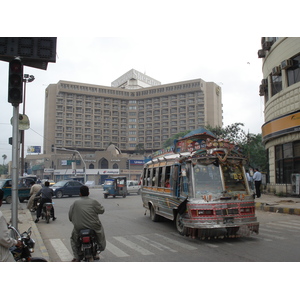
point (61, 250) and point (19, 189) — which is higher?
point (19, 189)

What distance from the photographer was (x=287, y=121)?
19.1 meters

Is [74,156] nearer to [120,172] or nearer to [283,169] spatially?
[120,172]

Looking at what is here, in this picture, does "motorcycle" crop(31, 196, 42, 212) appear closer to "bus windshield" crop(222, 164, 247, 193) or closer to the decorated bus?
the decorated bus


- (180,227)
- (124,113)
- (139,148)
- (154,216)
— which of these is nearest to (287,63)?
(154,216)

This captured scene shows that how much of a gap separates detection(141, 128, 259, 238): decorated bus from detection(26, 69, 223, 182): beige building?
8957cm

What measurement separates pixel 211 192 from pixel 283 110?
1406 centimetres

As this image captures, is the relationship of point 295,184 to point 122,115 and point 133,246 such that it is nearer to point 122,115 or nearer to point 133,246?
point 133,246

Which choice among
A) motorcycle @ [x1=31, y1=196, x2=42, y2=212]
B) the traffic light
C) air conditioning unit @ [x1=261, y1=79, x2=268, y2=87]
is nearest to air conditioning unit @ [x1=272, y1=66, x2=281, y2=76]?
air conditioning unit @ [x1=261, y1=79, x2=268, y2=87]

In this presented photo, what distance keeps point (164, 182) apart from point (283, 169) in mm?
12705

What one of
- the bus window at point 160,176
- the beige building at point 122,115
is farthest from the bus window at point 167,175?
the beige building at point 122,115

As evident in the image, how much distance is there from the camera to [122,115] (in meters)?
114

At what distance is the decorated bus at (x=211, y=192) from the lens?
317 inches

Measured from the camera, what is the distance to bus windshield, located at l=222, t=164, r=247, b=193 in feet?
28.4

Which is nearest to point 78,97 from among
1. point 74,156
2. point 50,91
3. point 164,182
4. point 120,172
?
point 50,91
